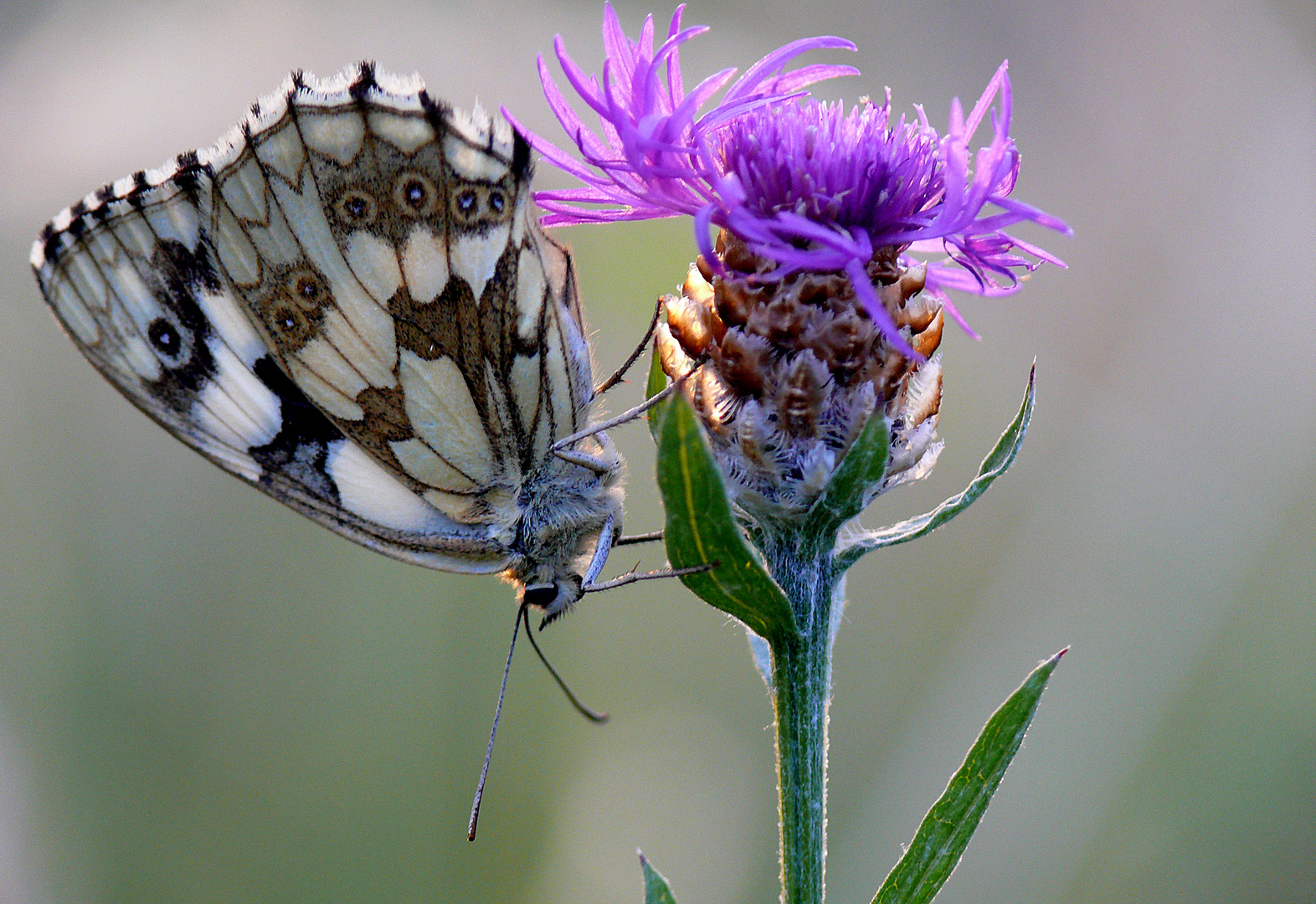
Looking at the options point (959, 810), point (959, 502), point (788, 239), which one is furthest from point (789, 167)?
point (959, 810)

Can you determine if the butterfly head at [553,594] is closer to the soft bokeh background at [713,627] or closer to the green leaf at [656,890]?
the green leaf at [656,890]

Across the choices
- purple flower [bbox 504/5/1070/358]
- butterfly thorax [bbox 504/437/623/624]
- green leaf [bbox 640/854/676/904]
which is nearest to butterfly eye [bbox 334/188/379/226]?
purple flower [bbox 504/5/1070/358]

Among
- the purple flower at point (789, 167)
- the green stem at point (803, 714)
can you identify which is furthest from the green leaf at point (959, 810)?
the purple flower at point (789, 167)

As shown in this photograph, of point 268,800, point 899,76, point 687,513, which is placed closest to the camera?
point 687,513

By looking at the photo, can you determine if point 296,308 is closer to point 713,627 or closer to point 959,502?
point 959,502

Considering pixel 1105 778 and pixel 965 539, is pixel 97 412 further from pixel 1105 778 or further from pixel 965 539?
pixel 1105 778

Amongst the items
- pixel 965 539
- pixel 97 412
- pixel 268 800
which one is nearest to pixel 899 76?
pixel 965 539

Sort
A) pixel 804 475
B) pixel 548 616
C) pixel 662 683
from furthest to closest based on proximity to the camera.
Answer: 1. pixel 662 683
2. pixel 548 616
3. pixel 804 475
